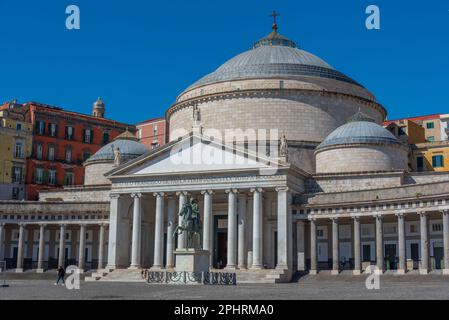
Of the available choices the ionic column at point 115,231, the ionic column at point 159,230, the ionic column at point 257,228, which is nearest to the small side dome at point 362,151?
the ionic column at point 257,228

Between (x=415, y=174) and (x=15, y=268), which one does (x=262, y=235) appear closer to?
(x=415, y=174)

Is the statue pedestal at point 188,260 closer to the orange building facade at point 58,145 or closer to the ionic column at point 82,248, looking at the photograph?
the ionic column at point 82,248

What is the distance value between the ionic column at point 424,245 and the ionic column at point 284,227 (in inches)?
418

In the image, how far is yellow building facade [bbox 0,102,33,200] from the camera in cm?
8094

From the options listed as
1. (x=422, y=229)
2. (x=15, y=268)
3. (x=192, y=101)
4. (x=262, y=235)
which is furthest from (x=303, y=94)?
(x=15, y=268)

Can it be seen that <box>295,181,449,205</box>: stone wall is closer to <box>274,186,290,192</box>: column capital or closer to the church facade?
the church facade

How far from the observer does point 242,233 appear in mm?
56438

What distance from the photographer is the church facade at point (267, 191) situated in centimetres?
5378

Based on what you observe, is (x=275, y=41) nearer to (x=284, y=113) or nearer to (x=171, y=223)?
(x=284, y=113)

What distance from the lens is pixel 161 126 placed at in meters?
103

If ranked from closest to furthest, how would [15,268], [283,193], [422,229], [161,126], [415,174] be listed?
[422,229] < [283,193] < [415,174] < [15,268] < [161,126]

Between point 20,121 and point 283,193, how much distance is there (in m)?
42.5

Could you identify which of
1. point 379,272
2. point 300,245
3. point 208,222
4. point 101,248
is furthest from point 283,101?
point 101,248

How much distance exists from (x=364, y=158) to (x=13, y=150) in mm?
44294
